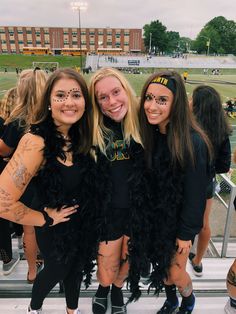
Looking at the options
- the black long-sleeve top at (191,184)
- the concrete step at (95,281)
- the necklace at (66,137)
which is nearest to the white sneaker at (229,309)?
the concrete step at (95,281)

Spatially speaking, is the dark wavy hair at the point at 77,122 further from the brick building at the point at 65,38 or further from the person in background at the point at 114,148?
the brick building at the point at 65,38

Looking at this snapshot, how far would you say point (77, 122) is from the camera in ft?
5.33

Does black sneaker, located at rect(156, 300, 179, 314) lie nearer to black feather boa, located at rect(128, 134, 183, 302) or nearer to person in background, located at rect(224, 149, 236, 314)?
black feather boa, located at rect(128, 134, 183, 302)

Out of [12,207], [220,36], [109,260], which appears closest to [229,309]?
[109,260]

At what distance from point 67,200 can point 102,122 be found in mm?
490

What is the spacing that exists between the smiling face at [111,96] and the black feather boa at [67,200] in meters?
0.28

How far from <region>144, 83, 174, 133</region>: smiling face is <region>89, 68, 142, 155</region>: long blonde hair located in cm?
11

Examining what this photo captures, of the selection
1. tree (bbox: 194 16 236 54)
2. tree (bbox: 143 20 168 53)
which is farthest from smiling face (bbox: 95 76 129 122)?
tree (bbox: 194 16 236 54)

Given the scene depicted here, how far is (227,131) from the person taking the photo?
2.06 meters

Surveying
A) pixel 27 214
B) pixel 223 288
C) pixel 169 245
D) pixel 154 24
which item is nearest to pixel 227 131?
pixel 169 245

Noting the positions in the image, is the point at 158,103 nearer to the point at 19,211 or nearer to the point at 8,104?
the point at 19,211

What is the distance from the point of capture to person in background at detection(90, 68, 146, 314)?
161cm

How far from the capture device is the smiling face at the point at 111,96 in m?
1.59

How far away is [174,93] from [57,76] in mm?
629
